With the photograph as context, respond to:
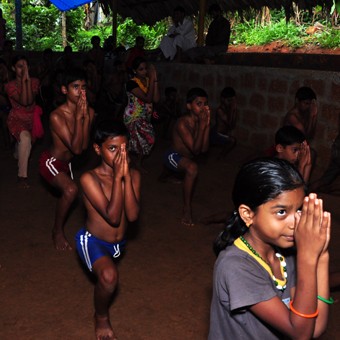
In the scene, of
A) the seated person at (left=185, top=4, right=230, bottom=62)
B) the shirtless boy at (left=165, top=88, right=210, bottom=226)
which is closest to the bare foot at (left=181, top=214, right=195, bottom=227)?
the shirtless boy at (left=165, top=88, right=210, bottom=226)

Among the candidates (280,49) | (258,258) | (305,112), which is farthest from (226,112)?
(280,49)

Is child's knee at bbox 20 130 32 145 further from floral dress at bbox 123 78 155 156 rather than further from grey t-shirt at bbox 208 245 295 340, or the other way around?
grey t-shirt at bbox 208 245 295 340

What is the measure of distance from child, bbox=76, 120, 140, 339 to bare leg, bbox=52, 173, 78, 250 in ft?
4.16

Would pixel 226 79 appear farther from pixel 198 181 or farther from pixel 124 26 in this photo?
pixel 124 26

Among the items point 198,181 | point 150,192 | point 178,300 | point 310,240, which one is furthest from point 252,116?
point 310,240

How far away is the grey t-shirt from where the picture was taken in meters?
1.94

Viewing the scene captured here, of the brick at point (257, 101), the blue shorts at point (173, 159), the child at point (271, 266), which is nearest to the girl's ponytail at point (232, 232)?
Result: the child at point (271, 266)

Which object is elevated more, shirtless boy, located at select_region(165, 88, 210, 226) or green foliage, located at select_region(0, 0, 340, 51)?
green foliage, located at select_region(0, 0, 340, 51)

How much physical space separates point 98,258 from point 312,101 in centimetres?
427

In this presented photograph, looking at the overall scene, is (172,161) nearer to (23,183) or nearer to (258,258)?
(23,183)

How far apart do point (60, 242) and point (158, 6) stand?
11.5 meters

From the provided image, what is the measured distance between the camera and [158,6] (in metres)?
15.4

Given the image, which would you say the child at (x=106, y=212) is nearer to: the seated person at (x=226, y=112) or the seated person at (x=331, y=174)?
the seated person at (x=331, y=174)

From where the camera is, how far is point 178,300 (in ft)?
13.8
